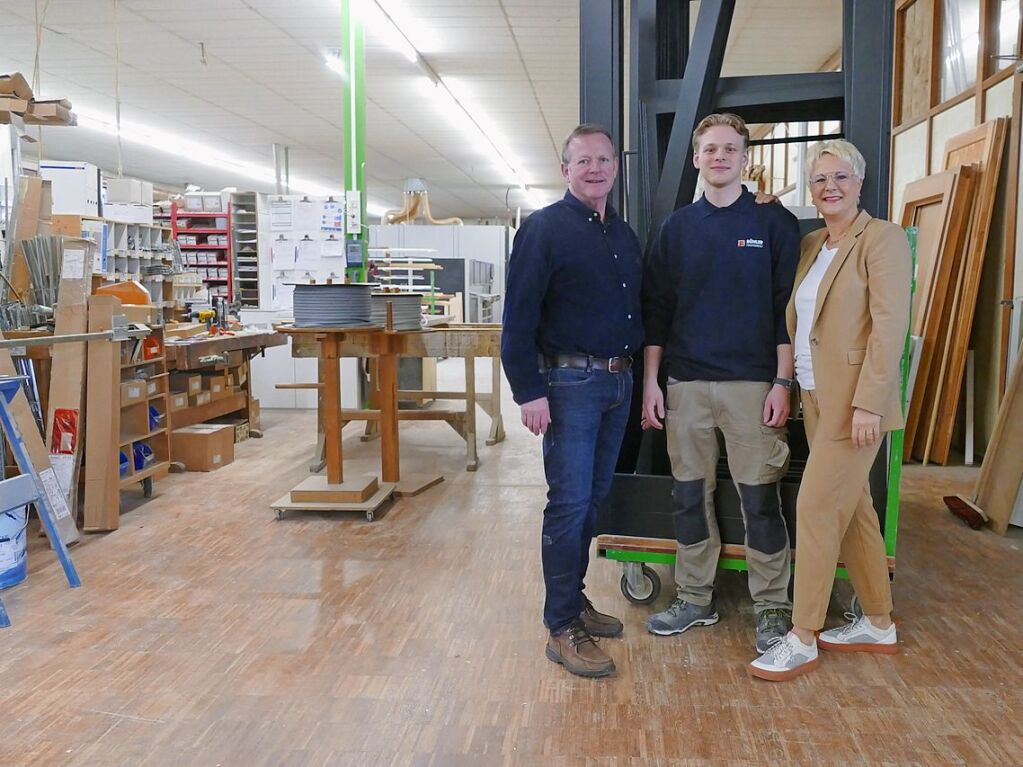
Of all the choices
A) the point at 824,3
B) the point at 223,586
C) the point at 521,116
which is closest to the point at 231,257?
the point at 521,116

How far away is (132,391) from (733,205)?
3.43 meters

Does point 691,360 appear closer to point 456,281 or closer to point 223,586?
point 223,586

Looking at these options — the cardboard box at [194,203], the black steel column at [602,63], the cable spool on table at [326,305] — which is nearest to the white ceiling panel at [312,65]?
the cardboard box at [194,203]

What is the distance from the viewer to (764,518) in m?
2.68

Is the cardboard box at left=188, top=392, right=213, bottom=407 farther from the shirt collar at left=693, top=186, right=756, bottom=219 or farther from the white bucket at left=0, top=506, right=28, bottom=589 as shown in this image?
the shirt collar at left=693, top=186, right=756, bottom=219

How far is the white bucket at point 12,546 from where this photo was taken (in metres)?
3.19

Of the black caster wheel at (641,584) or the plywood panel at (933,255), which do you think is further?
the plywood panel at (933,255)

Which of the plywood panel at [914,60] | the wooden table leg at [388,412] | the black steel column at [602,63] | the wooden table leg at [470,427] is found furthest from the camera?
the plywood panel at [914,60]

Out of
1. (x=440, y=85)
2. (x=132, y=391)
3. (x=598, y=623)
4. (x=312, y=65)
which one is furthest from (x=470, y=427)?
(x=440, y=85)

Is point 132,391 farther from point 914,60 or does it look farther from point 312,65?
point 914,60

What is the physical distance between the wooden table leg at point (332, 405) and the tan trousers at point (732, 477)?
2.09 meters

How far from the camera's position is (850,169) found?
241 centimetres

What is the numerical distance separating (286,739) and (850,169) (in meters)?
2.18

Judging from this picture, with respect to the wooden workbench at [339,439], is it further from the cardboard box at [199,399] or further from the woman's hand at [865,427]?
the woman's hand at [865,427]
